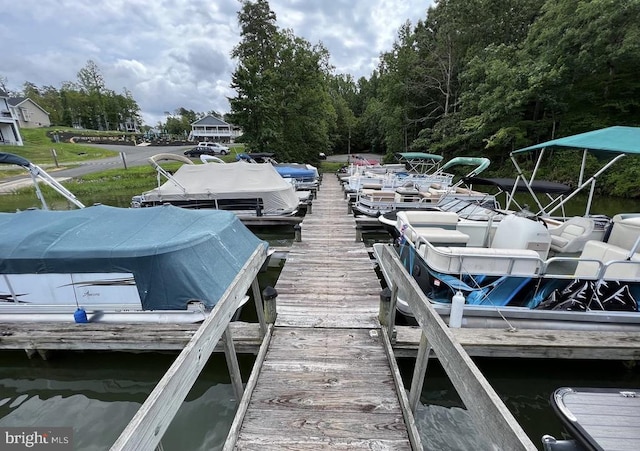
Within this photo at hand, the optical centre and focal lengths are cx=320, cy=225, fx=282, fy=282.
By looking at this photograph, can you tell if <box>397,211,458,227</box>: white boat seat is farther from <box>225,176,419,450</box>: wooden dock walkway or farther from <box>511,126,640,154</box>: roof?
<box>511,126,640,154</box>: roof

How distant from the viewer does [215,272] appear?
4.05 m

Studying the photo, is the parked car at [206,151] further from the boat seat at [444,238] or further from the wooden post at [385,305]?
the wooden post at [385,305]

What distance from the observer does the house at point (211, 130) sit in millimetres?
→ 68312

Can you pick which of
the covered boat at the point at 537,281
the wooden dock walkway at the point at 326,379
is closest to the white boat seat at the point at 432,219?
the covered boat at the point at 537,281

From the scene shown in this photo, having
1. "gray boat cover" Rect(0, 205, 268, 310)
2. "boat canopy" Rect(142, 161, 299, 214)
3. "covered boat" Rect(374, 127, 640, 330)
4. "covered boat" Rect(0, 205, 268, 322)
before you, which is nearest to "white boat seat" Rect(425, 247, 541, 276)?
"covered boat" Rect(374, 127, 640, 330)

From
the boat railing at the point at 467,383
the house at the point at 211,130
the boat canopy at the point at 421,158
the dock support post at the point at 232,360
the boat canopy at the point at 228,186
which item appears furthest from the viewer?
the house at the point at 211,130

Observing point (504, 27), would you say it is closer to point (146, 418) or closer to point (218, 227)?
point (218, 227)

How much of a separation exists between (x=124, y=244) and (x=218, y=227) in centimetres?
131

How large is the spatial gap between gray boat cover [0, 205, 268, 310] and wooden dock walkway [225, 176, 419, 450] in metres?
1.22

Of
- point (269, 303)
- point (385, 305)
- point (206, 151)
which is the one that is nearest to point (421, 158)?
point (385, 305)

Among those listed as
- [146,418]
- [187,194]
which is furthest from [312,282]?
[187,194]

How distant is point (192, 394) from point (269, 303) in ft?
5.17

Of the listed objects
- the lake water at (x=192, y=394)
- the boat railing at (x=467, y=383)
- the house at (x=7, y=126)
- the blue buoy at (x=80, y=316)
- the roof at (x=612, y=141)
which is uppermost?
the house at (x=7, y=126)

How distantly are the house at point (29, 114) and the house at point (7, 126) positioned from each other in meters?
17.9
